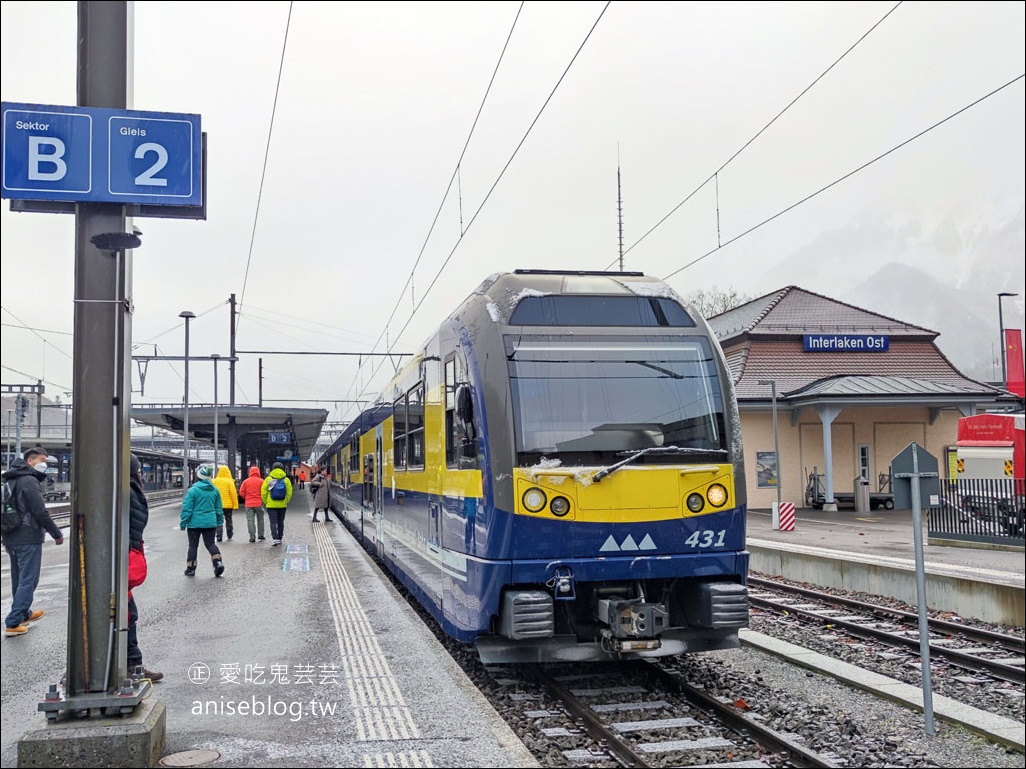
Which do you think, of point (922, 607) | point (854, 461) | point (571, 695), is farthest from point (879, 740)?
point (854, 461)

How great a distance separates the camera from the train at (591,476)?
6.51 metres

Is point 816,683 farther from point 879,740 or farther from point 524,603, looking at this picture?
point 524,603

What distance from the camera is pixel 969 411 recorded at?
3003 cm

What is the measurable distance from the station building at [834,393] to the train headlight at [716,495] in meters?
22.4

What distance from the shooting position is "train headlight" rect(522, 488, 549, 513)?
648cm

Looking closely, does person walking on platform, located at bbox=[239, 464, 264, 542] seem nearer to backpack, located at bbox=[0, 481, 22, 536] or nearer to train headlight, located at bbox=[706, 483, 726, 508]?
train headlight, located at bbox=[706, 483, 726, 508]

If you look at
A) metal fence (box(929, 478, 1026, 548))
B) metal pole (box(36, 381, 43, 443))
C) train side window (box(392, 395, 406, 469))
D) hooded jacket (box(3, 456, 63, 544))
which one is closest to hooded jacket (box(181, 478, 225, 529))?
train side window (box(392, 395, 406, 469))

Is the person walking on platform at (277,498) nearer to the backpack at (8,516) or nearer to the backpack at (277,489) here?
the backpack at (277,489)

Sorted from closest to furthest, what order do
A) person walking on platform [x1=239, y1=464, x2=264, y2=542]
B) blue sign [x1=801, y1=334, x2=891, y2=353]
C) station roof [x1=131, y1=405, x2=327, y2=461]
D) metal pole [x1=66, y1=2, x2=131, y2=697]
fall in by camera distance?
1. metal pole [x1=66, y1=2, x2=131, y2=697]
2. person walking on platform [x1=239, y1=464, x2=264, y2=542]
3. blue sign [x1=801, y1=334, x2=891, y2=353]
4. station roof [x1=131, y1=405, x2=327, y2=461]

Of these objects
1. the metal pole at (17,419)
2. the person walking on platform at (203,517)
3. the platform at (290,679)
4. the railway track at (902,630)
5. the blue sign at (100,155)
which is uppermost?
the blue sign at (100,155)

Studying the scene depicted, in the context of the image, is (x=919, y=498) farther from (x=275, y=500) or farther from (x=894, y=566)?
(x=275, y=500)

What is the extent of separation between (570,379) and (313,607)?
14.8 ft

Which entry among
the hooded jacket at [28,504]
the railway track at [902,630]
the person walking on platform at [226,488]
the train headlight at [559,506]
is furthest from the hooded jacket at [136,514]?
the person walking on platform at [226,488]

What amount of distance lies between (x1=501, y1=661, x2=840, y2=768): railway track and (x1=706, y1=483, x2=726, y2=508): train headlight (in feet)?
4.39
